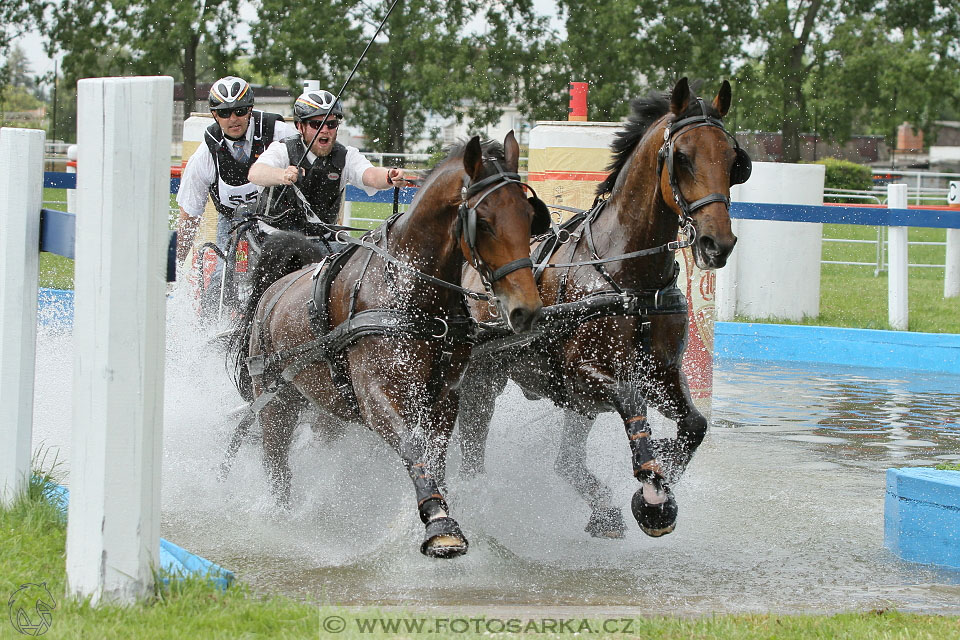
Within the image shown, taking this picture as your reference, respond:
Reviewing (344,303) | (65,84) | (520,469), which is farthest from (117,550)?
(65,84)

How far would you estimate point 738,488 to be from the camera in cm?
649

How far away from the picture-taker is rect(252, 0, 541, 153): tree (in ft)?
107

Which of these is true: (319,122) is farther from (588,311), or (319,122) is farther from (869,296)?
(869,296)

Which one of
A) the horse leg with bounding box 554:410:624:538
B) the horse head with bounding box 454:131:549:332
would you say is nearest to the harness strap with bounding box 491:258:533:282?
the horse head with bounding box 454:131:549:332

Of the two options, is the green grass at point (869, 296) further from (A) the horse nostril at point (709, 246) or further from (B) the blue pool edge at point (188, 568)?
(B) the blue pool edge at point (188, 568)

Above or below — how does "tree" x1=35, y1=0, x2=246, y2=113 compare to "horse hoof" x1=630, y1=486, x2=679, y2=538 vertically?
above

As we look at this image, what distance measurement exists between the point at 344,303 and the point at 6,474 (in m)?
1.55

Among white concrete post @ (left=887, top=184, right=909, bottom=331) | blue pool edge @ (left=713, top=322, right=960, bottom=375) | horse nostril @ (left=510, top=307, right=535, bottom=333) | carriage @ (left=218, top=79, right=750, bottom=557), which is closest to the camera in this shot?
horse nostril @ (left=510, top=307, right=535, bottom=333)

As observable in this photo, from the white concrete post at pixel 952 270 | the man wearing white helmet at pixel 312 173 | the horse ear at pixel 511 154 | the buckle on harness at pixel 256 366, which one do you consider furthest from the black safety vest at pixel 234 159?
the white concrete post at pixel 952 270

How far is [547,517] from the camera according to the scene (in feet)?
19.2

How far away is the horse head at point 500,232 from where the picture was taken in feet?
14.1

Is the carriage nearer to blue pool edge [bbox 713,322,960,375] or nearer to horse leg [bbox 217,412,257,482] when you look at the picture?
horse leg [bbox 217,412,257,482]

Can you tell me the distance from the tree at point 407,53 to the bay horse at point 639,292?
2701 centimetres

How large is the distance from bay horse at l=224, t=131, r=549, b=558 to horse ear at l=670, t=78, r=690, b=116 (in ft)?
2.87
